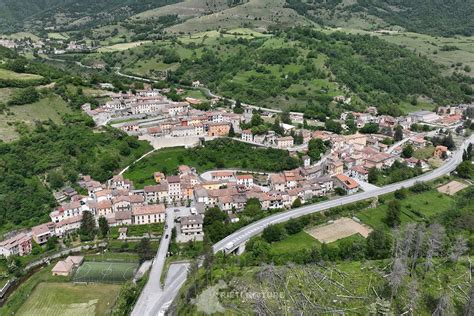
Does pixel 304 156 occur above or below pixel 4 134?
below

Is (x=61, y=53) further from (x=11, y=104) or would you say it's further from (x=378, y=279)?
(x=378, y=279)

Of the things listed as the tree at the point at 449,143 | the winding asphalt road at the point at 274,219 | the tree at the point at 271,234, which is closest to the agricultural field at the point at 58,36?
the tree at the point at 449,143

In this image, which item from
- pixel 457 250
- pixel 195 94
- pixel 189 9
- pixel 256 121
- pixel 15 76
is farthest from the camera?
pixel 189 9

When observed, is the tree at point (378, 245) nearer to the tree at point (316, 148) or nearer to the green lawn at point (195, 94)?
the tree at point (316, 148)

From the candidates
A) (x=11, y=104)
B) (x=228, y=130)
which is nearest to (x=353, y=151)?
(x=228, y=130)

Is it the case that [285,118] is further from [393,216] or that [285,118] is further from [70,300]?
[70,300]

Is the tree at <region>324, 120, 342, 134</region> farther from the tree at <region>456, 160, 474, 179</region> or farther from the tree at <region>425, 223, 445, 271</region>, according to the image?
the tree at <region>425, 223, 445, 271</region>

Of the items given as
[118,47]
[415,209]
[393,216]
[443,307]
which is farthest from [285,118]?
[118,47]
